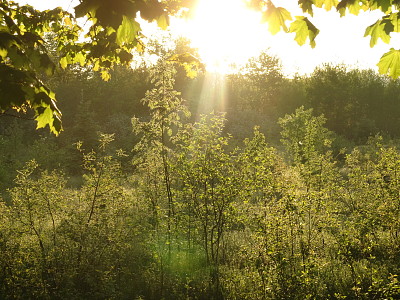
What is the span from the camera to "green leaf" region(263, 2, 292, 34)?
2.26m

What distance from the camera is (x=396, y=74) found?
248 centimetres

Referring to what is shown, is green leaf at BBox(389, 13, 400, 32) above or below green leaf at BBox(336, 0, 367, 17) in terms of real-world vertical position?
below

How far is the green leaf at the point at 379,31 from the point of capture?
2346 mm

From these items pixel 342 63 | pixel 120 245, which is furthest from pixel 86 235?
pixel 342 63

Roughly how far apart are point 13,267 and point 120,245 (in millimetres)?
1743

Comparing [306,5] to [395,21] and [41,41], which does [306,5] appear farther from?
[41,41]

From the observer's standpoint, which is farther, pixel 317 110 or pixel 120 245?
pixel 317 110

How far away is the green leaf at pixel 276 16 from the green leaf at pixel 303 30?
3.9 inches

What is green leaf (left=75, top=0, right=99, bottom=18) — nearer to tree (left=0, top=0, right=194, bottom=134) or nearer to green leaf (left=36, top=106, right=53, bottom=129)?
tree (left=0, top=0, right=194, bottom=134)

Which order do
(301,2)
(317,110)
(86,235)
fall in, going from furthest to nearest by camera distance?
1. (317,110)
2. (86,235)
3. (301,2)

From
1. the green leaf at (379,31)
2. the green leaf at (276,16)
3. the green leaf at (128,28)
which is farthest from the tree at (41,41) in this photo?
the green leaf at (379,31)

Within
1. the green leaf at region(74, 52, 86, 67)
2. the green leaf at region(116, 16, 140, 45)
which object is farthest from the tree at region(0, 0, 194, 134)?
the green leaf at region(74, 52, 86, 67)

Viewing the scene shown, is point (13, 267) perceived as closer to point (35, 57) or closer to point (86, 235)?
point (86, 235)

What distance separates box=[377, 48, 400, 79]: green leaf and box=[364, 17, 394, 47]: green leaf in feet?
0.31
